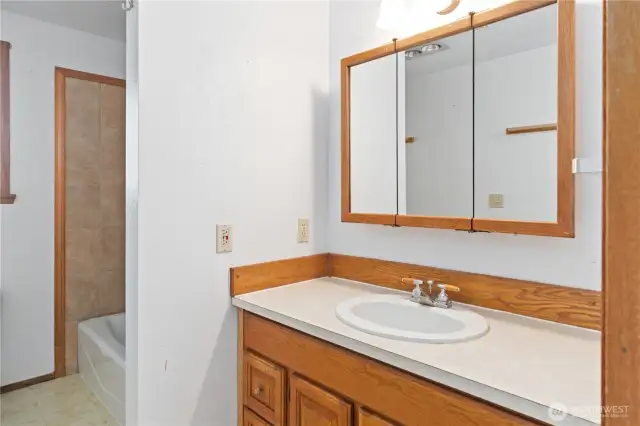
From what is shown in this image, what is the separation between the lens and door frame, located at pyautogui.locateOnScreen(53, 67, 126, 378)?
8.38 feet

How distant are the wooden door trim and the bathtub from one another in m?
2.17

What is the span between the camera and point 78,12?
2.37 meters

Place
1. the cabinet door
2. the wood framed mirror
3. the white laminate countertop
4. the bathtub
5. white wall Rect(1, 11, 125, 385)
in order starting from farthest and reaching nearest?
white wall Rect(1, 11, 125, 385) → the bathtub → the wood framed mirror → the cabinet door → the white laminate countertop

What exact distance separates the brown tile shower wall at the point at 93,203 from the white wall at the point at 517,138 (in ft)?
8.27

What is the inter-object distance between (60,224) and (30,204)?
205mm

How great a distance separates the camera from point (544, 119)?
1.21 m

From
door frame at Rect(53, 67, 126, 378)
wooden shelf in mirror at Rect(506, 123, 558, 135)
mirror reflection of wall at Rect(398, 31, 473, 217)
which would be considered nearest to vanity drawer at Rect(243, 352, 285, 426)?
mirror reflection of wall at Rect(398, 31, 473, 217)

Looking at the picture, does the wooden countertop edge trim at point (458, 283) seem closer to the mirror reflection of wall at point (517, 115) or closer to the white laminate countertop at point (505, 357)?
the white laminate countertop at point (505, 357)

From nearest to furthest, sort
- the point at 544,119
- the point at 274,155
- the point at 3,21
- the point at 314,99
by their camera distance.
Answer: the point at 544,119 → the point at 274,155 → the point at 314,99 → the point at 3,21

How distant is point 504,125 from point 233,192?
3.28ft

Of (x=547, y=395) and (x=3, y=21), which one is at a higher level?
(x=3, y=21)

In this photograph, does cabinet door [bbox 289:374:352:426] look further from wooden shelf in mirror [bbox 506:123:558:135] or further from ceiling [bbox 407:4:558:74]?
ceiling [bbox 407:4:558:74]

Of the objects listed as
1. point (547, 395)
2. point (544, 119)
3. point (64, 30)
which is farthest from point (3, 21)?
point (547, 395)

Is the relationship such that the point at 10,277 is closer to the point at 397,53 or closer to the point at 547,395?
the point at 397,53
